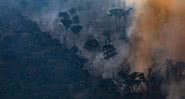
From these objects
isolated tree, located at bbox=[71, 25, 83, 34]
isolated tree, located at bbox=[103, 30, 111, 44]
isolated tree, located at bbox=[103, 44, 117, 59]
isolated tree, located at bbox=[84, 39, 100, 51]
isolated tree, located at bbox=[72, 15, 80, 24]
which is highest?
isolated tree, located at bbox=[72, 15, 80, 24]

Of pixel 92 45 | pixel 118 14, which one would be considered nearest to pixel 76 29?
pixel 118 14

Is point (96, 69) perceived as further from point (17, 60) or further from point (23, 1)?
point (23, 1)

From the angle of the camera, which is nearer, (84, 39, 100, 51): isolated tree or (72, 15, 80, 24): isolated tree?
(84, 39, 100, 51): isolated tree

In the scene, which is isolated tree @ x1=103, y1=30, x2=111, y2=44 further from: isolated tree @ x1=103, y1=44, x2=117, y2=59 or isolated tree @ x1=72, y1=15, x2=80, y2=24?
isolated tree @ x1=72, y1=15, x2=80, y2=24

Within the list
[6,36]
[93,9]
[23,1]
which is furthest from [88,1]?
[6,36]

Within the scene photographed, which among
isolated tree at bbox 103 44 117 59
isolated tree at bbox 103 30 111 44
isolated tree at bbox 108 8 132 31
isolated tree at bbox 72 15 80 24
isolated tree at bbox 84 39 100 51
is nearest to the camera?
isolated tree at bbox 103 44 117 59

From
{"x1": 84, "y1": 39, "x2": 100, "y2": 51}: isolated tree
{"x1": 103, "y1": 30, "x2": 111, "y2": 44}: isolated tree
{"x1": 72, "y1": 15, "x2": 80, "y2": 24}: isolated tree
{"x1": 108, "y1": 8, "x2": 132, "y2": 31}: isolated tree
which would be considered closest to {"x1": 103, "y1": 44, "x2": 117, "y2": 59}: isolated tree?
{"x1": 84, "y1": 39, "x2": 100, "y2": 51}: isolated tree

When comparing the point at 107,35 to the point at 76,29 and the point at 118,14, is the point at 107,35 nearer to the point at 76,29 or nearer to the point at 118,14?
the point at 118,14

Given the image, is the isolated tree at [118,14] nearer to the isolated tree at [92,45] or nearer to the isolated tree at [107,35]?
the isolated tree at [107,35]

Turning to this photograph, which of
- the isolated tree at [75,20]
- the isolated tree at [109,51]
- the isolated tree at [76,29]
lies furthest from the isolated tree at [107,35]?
the isolated tree at [75,20]

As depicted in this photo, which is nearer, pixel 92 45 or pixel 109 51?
pixel 109 51

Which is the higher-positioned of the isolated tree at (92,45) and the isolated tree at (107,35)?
the isolated tree at (107,35)

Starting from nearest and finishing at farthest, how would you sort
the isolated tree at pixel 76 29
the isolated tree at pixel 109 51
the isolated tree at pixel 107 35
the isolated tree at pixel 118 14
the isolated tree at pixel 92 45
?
the isolated tree at pixel 109 51 → the isolated tree at pixel 92 45 → the isolated tree at pixel 107 35 → the isolated tree at pixel 76 29 → the isolated tree at pixel 118 14
